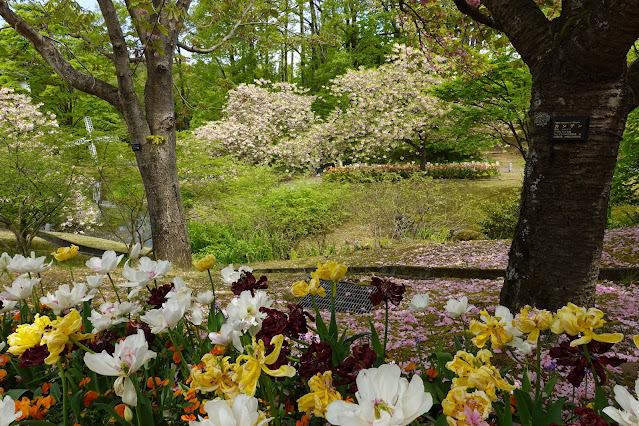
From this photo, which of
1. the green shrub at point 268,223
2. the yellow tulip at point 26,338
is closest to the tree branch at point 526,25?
the yellow tulip at point 26,338

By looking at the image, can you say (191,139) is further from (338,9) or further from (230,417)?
(338,9)

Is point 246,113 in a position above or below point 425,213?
above

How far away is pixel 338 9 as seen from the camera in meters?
25.7

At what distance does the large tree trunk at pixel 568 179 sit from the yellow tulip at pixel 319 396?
6.17 feet

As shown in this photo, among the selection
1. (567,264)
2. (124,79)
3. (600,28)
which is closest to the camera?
(600,28)

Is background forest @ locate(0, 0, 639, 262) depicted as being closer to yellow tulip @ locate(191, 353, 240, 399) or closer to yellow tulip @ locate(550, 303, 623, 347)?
yellow tulip @ locate(550, 303, 623, 347)

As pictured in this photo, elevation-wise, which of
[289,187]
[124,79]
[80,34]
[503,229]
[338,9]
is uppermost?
[338,9]

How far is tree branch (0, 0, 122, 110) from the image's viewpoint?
4.48 metres

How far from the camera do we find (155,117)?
227 inches

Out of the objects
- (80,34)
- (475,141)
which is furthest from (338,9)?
(80,34)

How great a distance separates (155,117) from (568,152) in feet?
17.4

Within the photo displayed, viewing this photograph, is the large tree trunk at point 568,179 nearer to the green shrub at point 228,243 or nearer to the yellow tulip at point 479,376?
the yellow tulip at point 479,376

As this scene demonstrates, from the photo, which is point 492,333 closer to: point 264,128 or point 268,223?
point 268,223

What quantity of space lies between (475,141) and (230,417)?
437 inches
